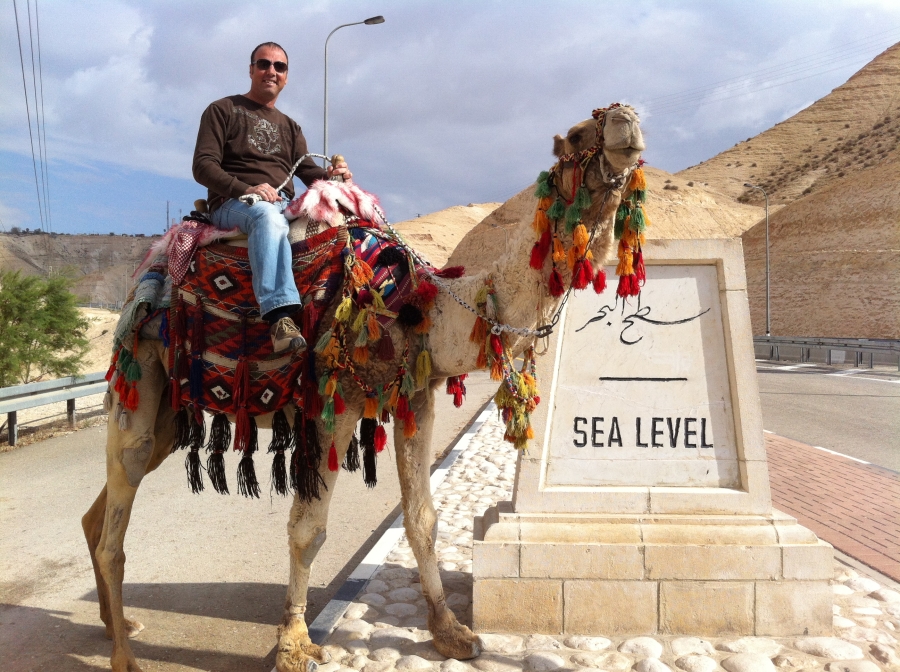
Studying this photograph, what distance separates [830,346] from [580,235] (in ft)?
81.6

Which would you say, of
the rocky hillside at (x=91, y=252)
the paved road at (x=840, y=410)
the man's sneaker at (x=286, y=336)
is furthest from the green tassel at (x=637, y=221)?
the rocky hillside at (x=91, y=252)

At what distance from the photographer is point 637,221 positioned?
2.88 meters

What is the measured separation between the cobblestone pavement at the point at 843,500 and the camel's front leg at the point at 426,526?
125 inches

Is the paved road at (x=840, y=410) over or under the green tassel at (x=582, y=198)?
under

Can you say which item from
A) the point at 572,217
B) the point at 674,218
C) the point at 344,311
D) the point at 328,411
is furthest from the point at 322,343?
the point at 674,218

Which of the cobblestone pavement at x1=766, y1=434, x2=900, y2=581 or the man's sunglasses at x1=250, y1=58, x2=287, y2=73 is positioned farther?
the cobblestone pavement at x1=766, y1=434, x2=900, y2=581

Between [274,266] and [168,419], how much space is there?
57.2 inches

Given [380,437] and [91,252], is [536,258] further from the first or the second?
[91,252]

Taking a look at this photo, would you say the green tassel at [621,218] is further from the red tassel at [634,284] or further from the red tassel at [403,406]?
the red tassel at [403,406]

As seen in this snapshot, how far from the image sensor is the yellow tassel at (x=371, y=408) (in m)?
3.40

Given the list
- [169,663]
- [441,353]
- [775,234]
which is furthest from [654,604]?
[775,234]

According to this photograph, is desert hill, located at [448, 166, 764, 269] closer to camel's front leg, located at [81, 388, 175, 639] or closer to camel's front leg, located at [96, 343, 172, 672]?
camel's front leg, located at [81, 388, 175, 639]

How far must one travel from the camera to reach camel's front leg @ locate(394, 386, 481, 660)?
371 cm

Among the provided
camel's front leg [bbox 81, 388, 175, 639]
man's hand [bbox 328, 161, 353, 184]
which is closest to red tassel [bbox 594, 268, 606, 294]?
man's hand [bbox 328, 161, 353, 184]
